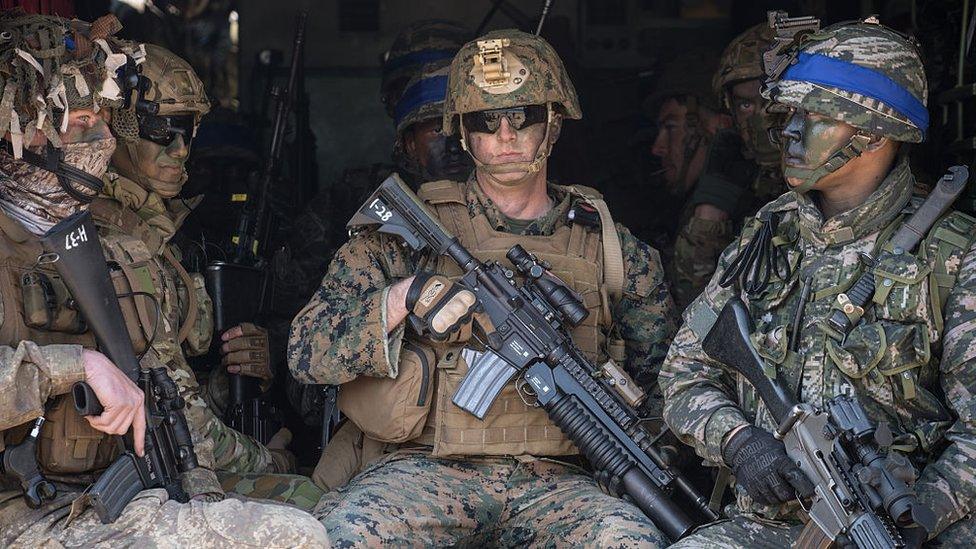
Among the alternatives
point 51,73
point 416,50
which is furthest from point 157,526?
point 416,50

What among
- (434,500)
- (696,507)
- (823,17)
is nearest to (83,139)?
(434,500)

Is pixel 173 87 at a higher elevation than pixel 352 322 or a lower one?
higher

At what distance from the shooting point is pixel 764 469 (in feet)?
14.7

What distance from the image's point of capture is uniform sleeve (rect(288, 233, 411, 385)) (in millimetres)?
5297

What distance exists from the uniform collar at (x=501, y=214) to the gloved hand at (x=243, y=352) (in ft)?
4.23

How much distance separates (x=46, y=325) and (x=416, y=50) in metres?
3.84

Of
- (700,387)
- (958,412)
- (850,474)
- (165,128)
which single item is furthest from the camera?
(165,128)

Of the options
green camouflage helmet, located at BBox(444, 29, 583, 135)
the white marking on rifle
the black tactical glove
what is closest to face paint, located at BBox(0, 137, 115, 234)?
the white marking on rifle

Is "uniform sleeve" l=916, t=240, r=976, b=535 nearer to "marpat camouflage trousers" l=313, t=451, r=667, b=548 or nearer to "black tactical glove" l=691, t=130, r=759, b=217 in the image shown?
"marpat camouflage trousers" l=313, t=451, r=667, b=548

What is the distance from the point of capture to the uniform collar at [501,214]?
19.0ft

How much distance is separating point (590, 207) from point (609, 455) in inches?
45.9

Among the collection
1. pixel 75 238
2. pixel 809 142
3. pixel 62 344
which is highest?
pixel 809 142

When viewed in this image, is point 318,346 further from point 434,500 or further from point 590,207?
point 590,207

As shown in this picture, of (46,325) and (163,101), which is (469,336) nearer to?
(46,325)
